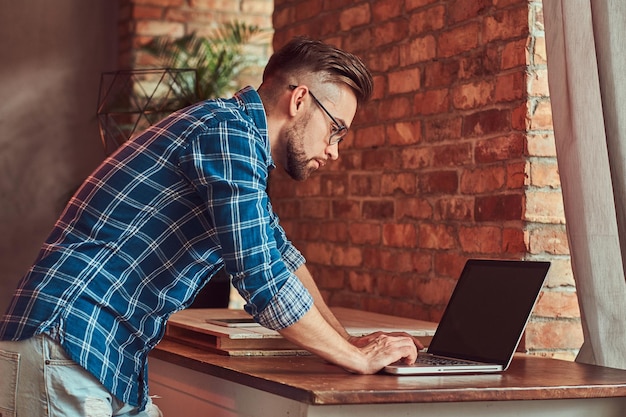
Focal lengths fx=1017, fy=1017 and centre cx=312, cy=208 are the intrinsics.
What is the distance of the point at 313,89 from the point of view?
2162 mm

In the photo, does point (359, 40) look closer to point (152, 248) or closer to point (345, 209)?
point (345, 209)

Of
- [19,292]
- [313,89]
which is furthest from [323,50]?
[19,292]

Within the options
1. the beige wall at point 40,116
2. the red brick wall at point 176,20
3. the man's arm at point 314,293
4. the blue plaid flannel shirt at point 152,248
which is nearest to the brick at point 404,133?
the man's arm at point 314,293

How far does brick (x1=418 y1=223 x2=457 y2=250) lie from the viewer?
2850 mm

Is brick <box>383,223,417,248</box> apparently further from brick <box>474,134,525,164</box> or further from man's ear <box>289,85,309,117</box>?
man's ear <box>289,85,309,117</box>

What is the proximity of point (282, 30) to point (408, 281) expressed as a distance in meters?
1.25

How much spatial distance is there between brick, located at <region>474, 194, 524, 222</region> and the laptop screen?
257mm

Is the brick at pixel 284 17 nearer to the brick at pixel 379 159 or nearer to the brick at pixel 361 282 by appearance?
the brick at pixel 379 159

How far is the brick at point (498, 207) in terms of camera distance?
257cm

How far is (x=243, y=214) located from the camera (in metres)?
1.88

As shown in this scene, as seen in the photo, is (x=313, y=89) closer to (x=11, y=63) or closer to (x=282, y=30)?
(x=282, y=30)

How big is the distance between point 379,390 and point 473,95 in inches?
48.0

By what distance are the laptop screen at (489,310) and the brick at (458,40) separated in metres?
0.71

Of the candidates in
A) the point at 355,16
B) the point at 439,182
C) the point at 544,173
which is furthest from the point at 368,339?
the point at 355,16
